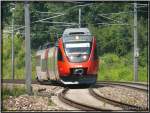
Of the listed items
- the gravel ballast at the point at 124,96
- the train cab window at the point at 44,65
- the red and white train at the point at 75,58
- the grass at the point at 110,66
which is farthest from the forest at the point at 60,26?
the train cab window at the point at 44,65

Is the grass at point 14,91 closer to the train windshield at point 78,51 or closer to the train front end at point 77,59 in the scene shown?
the train front end at point 77,59

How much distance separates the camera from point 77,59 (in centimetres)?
2103

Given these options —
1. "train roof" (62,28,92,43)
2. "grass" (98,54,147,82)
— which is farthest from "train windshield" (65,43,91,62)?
"grass" (98,54,147,82)

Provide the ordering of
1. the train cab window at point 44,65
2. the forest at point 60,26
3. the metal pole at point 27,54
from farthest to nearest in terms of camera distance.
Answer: the train cab window at point 44,65 < the forest at point 60,26 < the metal pole at point 27,54

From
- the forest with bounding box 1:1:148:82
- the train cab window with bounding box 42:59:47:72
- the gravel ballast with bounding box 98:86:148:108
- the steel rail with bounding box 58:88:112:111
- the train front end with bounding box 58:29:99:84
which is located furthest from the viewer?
the train cab window with bounding box 42:59:47:72

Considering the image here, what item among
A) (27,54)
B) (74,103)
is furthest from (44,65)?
(74,103)

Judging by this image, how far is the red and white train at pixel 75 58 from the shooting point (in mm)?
20297

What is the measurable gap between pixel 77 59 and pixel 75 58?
12 cm

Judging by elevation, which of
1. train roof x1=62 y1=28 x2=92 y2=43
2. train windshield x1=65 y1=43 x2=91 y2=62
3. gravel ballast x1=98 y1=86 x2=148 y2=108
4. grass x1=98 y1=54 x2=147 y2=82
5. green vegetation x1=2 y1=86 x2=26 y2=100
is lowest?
gravel ballast x1=98 y1=86 x2=148 y2=108

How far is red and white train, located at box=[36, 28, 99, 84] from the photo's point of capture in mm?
20297

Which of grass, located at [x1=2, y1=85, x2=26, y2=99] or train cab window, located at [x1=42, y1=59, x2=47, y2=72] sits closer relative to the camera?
grass, located at [x1=2, y1=85, x2=26, y2=99]

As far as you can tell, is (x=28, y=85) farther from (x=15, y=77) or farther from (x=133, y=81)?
(x=133, y=81)

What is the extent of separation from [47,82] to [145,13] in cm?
885

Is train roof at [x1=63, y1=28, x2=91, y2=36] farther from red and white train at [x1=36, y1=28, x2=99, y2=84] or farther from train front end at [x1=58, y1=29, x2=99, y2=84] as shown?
train front end at [x1=58, y1=29, x2=99, y2=84]
